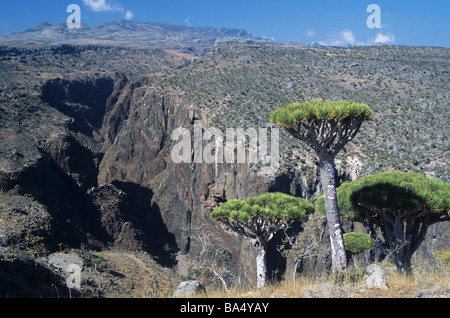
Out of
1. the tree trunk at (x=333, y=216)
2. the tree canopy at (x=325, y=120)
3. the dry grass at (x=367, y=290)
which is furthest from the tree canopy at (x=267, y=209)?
the dry grass at (x=367, y=290)

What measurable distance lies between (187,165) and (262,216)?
1298 inches

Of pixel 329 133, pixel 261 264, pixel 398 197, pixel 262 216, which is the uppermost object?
pixel 329 133

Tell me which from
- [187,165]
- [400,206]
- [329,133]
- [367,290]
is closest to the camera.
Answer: [367,290]

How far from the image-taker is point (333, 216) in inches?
409

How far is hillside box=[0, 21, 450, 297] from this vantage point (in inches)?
1208

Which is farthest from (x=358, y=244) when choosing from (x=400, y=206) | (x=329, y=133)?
(x=329, y=133)

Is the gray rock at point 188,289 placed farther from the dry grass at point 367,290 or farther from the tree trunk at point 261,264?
the dry grass at point 367,290

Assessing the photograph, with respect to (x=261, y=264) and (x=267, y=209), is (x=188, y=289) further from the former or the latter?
(x=267, y=209)

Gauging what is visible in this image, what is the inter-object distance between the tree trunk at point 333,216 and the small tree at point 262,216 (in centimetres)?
330

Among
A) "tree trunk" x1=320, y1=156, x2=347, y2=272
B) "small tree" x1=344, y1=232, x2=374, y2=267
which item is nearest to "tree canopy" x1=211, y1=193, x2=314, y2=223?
"tree trunk" x1=320, y1=156, x2=347, y2=272

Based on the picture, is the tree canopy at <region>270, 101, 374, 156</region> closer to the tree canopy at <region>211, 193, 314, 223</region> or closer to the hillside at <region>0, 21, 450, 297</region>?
the tree canopy at <region>211, 193, 314, 223</region>

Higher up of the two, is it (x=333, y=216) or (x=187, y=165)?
(x=187, y=165)
